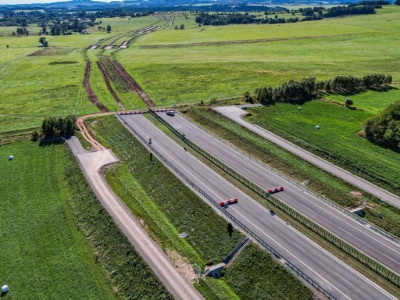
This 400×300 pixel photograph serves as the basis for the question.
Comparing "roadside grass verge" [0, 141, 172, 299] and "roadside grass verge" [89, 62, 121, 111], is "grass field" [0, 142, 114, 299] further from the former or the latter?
"roadside grass verge" [89, 62, 121, 111]

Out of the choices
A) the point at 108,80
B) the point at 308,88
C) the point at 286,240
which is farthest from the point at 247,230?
the point at 108,80

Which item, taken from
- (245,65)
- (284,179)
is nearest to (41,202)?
(284,179)

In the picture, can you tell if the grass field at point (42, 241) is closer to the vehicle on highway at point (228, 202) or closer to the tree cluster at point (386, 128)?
the vehicle on highway at point (228, 202)

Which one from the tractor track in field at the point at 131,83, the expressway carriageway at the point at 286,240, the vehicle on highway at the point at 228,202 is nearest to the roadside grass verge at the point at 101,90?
the tractor track in field at the point at 131,83

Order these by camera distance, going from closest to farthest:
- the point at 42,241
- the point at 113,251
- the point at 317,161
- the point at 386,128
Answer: the point at 113,251 < the point at 42,241 < the point at 317,161 < the point at 386,128

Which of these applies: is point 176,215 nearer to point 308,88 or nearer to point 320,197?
point 320,197

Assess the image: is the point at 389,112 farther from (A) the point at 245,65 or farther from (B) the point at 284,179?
(A) the point at 245,65

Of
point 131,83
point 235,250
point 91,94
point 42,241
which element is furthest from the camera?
point 131,83

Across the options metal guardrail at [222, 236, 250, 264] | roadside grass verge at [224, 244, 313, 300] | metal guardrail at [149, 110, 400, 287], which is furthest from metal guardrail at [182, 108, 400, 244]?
metal guardrail at [222, 236, 250, 264]
